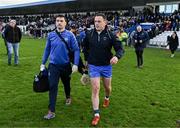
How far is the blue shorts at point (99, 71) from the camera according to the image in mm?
6969

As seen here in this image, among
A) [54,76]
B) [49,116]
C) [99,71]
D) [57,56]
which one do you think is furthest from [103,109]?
[57,56]

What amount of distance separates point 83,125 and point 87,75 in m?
1.15

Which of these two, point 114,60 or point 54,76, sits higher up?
point 114,60

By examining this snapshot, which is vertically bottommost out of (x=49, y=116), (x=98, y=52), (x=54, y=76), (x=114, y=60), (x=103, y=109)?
(x=103, y=109)

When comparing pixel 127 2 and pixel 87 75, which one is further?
pixel 127 2

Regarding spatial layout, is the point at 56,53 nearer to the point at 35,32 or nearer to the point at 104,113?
the point at 104,113

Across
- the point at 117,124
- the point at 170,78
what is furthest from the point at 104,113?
the point at 170,78

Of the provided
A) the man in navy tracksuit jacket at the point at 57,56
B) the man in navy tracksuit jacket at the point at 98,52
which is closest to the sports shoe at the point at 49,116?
the man in navy tracksuit jacket at the point at 57,56

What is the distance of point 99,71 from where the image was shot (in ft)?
23.1

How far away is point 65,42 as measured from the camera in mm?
7156

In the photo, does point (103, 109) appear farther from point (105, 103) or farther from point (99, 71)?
point (99, 71)

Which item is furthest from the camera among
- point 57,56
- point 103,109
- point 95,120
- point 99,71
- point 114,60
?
point 103,109

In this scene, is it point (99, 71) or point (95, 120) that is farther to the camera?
point (99, 71)

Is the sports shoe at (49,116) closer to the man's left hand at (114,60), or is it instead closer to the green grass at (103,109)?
the green grass at (103,109)
